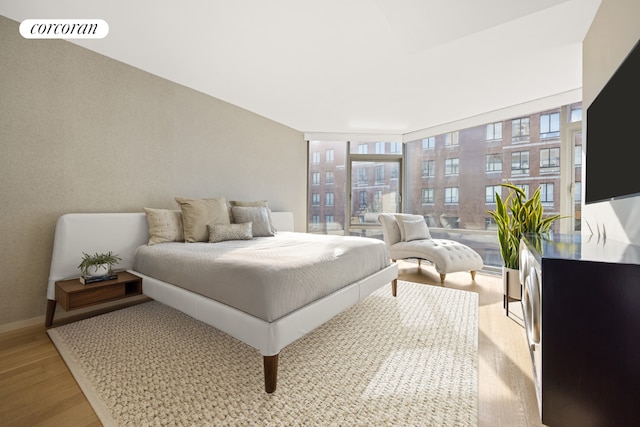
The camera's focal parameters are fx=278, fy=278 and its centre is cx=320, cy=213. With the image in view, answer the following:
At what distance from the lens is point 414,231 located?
4156 mm

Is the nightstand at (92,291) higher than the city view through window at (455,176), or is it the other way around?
the city view through window at (455,176)

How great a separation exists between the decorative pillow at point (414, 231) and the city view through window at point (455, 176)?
73cm

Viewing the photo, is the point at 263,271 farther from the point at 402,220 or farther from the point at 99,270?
the point at 402,220

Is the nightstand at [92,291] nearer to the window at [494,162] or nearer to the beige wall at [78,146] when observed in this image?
the beige wall at [78,146]

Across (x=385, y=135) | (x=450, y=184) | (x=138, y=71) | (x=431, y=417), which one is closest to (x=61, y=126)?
(x=138, y=71)

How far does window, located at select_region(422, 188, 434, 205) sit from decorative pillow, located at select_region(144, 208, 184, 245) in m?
3.95

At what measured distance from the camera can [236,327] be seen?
5.33 feet

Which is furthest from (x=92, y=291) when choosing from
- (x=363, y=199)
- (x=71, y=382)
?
(x=363, y=199)

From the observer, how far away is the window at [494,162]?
4.03 meters

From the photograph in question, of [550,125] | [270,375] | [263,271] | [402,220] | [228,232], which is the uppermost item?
[550,125]

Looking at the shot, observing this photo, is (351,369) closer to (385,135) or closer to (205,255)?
(205,255)

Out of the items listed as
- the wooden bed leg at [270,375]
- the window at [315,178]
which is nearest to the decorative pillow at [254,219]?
the wooden bed leg at [270,375]

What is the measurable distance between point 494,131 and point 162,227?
179 inches

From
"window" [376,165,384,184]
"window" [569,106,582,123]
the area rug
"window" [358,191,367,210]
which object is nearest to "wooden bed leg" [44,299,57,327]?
the area rug
